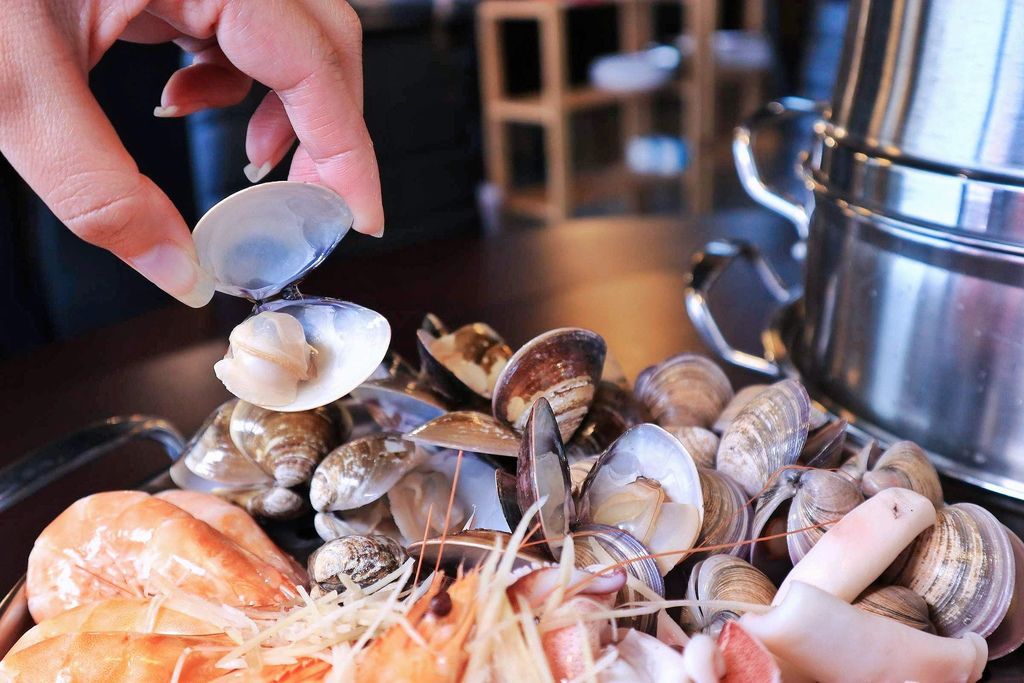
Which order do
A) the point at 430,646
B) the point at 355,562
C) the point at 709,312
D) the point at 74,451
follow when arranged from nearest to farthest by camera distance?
the point at 430,646
the point at 355,562
the point at 74,451
the point at 709,312

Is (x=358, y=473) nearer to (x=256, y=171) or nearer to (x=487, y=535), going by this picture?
(x=487, y=535)

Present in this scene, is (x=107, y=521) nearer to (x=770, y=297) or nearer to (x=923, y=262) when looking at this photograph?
(x=923, y=262)

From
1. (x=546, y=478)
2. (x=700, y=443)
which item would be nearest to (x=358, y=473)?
(x=546, y=478)

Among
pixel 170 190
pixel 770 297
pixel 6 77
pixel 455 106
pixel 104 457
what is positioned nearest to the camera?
pixel 6 77

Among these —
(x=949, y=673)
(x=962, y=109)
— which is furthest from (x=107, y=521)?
(x=962, y=109)

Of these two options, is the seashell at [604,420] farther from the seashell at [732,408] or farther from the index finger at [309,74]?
the index finger at [309,74]

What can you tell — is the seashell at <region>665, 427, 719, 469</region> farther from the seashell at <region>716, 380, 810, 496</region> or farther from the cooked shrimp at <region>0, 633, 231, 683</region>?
the cooked shrimp at <region>0, 633, 231, 683</region>

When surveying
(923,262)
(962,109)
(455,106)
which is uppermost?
(962,109)
